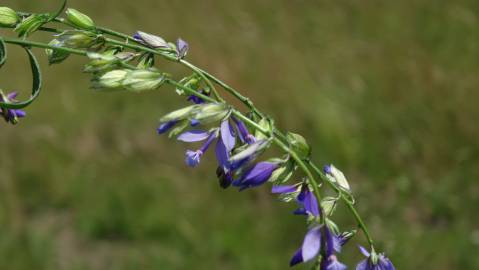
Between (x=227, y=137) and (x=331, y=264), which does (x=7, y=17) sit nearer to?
(x=227, y=137)

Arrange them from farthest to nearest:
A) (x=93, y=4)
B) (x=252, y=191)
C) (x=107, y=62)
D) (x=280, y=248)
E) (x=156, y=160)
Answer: (x=93, y=4)
(x=156, y=160)
(x=252, y=191)
(x=280, y=248)
(x=107, y=62)

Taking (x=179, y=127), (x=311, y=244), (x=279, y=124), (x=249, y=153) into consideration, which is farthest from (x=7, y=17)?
(x=279, y=124)

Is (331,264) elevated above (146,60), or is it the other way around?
(146,60)

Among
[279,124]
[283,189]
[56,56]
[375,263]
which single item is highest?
[56,56]

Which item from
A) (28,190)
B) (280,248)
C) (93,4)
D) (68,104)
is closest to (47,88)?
(68,104)

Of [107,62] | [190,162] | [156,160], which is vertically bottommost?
[156,160]

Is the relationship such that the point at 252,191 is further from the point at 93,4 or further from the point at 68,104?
the point at 93,4

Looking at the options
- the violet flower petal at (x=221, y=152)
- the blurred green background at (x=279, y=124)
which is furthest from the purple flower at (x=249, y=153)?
the blurred green background at (x=279, y=124)

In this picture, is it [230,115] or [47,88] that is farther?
[47,88]
